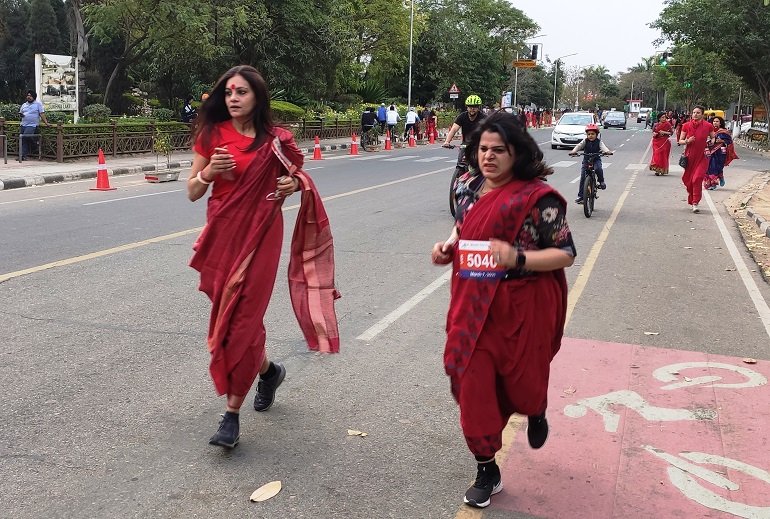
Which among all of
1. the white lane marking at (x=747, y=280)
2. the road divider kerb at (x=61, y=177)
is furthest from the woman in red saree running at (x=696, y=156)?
the road divider kerb at (x=61, y=177)

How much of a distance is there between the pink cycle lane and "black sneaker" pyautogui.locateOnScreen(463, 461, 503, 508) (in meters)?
0.08

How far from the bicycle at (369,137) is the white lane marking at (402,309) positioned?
22.8 meters

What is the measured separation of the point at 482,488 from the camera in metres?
3.36

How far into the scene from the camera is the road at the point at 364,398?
11.3ft

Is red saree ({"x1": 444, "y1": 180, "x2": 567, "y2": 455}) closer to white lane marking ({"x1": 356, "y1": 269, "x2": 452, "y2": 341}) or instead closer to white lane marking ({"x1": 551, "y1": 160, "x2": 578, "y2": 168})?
white lane marking ({"x1": 356, "y1": 269, "x2": 452, "y2": 341})

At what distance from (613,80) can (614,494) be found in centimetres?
17003

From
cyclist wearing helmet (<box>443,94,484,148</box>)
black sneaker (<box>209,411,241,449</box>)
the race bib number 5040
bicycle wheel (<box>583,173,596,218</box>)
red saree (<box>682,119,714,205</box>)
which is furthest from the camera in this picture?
red saree (<box>682,119,714,205</box>)

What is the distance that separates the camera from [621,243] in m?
10.2

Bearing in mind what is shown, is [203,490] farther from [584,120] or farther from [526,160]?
[584,120]

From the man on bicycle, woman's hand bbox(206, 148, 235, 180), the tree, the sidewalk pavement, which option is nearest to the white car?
the tree

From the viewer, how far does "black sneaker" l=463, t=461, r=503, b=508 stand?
3.36 m

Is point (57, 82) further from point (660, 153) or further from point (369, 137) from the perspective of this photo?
point (660, 153)

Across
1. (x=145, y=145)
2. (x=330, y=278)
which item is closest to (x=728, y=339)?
(x=330, y=278)

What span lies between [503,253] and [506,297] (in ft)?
0.80
